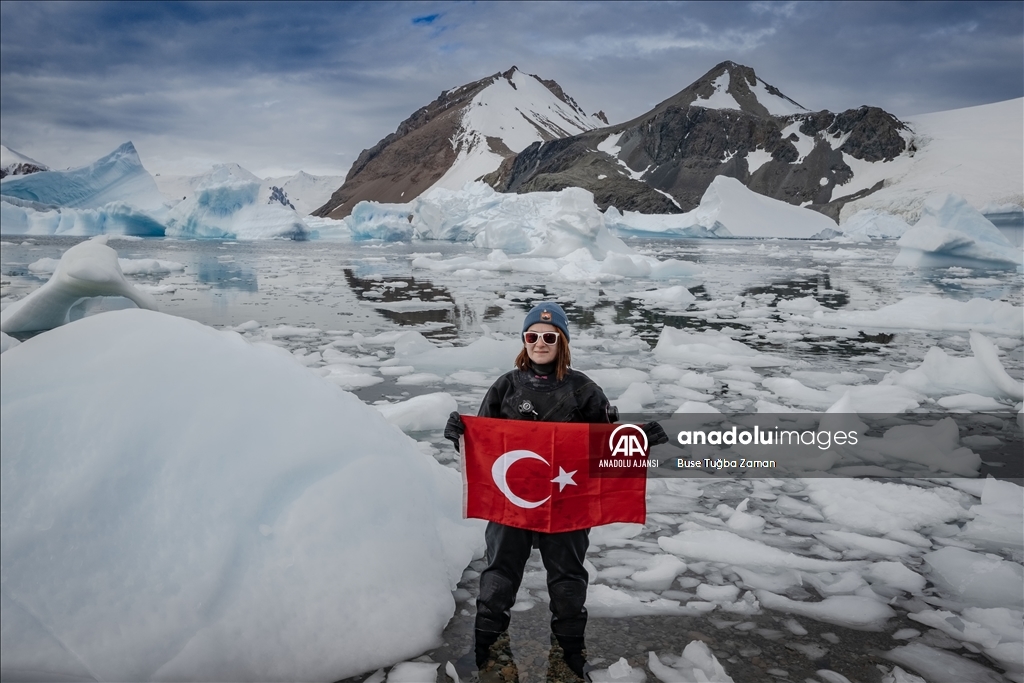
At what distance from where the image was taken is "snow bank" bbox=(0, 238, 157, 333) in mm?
3211

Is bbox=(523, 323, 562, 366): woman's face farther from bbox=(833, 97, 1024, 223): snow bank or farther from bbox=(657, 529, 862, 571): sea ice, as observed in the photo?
bbox=(833, 97, 1024, 223): snow bank

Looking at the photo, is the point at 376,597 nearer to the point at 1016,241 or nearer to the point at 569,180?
the point at 1016,241

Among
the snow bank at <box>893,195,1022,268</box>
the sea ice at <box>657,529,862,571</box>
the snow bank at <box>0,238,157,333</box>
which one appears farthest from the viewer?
the snow bank at <box>893,195,1022,268</box>

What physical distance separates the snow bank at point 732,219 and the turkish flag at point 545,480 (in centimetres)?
4703

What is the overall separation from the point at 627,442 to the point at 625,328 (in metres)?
7.48

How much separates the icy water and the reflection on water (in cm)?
6

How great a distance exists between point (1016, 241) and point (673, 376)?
3732 centimetres

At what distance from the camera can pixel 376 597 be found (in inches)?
91.5

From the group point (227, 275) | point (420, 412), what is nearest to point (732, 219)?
point (227, 275)

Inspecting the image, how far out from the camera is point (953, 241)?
Result: 21.7m

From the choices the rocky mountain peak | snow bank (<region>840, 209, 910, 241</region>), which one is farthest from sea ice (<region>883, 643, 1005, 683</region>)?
the rocky mountain peak

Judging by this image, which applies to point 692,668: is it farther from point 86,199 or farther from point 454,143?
point 454,143

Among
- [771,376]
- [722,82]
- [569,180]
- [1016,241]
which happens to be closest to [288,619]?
[771,376]

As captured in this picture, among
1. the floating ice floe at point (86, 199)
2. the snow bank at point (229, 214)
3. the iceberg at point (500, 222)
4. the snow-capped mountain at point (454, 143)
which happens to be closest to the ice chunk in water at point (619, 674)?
the iceberg at point (500, 222)
